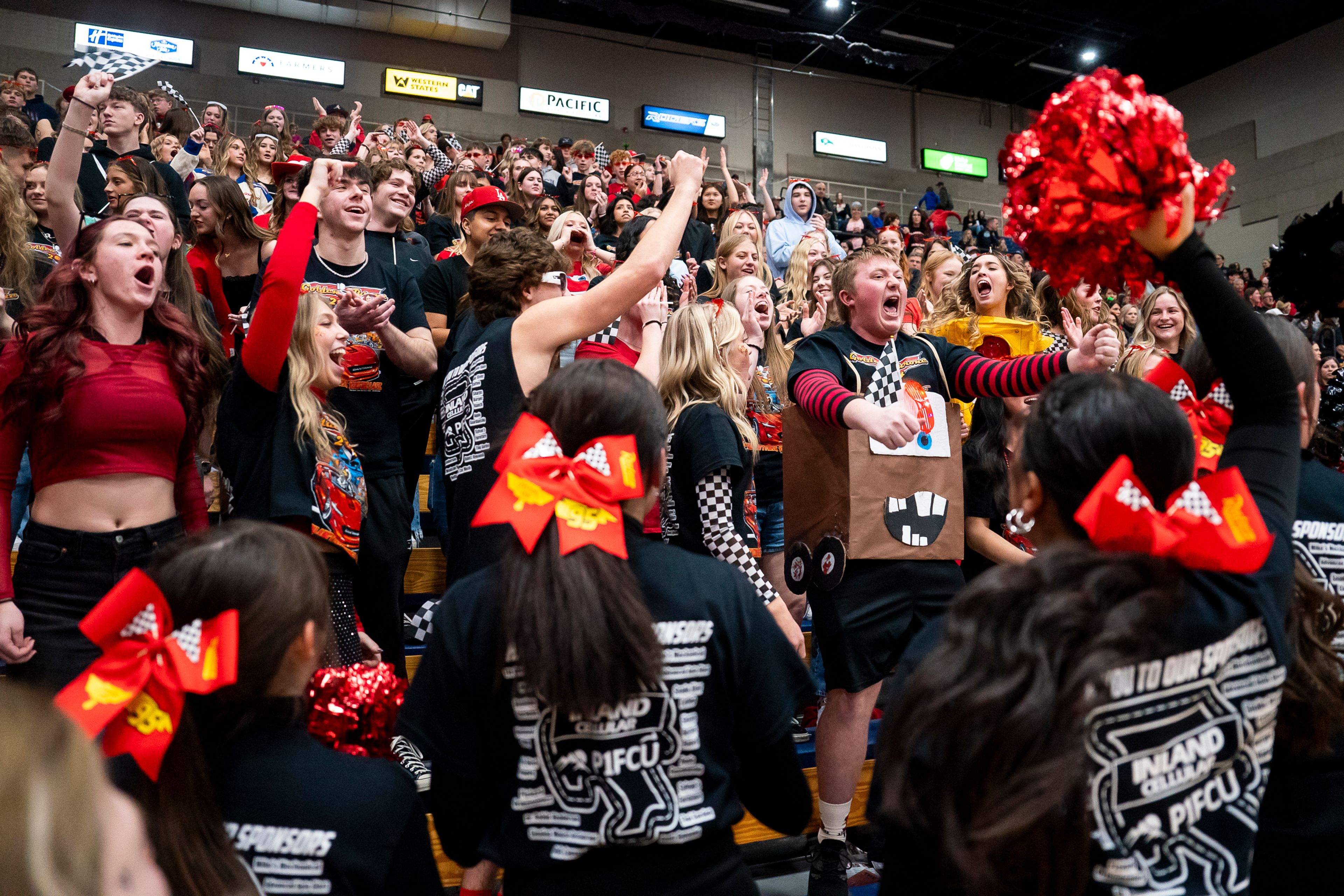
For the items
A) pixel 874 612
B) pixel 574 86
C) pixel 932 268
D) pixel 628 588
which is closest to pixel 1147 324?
pixel 932 268

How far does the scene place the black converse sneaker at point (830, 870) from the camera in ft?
8.75

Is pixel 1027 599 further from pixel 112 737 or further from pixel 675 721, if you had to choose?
pixel 112 737

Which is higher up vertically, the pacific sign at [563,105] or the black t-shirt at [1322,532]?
the pacific sign at [563,105]

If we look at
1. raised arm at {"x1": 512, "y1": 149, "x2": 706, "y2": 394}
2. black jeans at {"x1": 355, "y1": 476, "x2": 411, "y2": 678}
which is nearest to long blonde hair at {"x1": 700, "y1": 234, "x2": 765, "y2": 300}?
black jeans at {"x1": 355, "y1": 476, "x2": 411, "y2": 678}

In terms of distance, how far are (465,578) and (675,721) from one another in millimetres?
374

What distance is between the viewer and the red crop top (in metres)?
2.34

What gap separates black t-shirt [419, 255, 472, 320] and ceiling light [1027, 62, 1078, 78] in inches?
651

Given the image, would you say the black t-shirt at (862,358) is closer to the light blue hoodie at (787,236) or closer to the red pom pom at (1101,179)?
the red pom pom at (1101,179)

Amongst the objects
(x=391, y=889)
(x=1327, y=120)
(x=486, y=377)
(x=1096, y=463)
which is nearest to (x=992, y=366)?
(x=486, y=377)

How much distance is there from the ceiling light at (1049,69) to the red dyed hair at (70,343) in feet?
60.0

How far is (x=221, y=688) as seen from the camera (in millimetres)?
1376

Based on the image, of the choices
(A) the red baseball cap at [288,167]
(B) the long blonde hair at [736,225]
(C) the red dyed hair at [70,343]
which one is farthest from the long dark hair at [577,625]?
(B) the long blonde hair at [736,225]

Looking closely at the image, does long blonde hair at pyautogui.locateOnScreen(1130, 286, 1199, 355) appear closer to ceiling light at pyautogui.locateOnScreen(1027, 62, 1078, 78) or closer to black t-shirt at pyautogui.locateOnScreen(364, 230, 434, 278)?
black t-shirt at pyautogui.locateOnScreen(364, 230, 434, 278)

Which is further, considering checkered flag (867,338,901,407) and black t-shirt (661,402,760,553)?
checkered flag (867,338,901,407)
